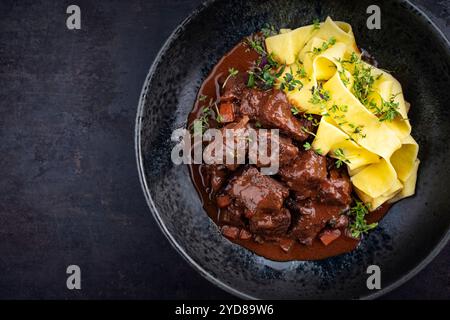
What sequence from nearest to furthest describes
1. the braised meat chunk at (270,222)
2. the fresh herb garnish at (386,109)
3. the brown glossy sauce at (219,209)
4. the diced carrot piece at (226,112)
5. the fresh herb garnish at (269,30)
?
the fresh herb garnish at (386,109) → the braised meat chunk at (270,222) → the diced carrot piece at (226,112) → the brown glossy sauce at (219,209) → the fresh herb garnish at (269,30)

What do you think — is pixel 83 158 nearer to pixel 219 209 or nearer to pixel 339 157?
pixel 219 209

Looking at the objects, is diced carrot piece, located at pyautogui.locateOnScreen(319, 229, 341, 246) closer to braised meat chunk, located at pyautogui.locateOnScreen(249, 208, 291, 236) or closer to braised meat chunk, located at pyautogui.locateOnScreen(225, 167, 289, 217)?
braised meat chunk, located at pyautogui.locateOnScreen(249, 208, 291, 236)

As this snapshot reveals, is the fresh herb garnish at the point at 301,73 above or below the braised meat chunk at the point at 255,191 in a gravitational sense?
above

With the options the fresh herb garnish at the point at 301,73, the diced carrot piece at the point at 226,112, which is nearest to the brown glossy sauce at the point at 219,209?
the diced carrot piece at the point at 226,112

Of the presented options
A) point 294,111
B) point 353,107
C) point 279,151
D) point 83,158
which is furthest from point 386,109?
point 83,158

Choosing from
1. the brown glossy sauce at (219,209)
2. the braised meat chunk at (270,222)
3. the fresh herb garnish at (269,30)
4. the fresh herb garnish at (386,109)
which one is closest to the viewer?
the fresh herb garnish at (386,109)

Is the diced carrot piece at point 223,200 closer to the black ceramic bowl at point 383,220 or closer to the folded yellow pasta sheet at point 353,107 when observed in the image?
the black ceramic bowl at point 383,220
